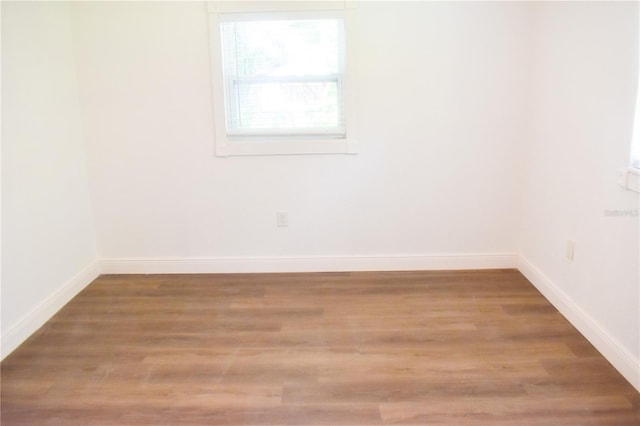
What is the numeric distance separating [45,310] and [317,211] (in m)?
1.83

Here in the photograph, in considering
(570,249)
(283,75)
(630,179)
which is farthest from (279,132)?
(630,179)

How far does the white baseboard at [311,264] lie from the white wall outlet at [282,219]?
0.25 metres

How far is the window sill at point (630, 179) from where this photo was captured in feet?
6.96

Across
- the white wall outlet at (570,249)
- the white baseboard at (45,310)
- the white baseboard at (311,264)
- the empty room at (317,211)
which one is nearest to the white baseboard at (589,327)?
the empty room at (317,211)

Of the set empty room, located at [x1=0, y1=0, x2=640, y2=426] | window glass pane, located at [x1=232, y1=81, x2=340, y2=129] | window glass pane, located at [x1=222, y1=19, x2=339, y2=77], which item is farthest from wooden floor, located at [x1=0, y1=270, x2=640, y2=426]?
window glass pane, located at [x1=222, y1=19, x2=339, y2=77]

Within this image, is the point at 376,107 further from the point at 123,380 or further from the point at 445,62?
the point at 123,380

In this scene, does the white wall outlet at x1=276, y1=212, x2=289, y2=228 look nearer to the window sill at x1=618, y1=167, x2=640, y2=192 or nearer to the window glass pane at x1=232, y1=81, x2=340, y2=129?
the window glass pane at x1=232, y1=81, x2=340, y2=129

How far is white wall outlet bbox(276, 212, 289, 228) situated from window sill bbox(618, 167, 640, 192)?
2.07 meters

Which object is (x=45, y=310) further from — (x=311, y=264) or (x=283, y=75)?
(x=283, y=75)

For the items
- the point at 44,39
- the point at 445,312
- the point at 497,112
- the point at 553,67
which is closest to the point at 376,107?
the point at 497,112

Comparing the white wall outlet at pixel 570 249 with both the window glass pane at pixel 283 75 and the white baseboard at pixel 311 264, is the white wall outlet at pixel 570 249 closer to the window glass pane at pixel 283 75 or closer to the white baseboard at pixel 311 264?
the white baseboard at pixel 311 264

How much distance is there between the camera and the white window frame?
310 centimetres

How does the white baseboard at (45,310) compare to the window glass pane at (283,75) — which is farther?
the window glass pane at (283,75)

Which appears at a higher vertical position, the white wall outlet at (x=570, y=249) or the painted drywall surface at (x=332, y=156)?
the painted drywall surface at (x=332, y=156)
